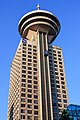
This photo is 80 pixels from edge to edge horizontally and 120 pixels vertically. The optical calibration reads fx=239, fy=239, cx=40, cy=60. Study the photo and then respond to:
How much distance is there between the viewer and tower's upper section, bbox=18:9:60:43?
13500 cm

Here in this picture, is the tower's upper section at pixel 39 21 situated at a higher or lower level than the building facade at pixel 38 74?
higher

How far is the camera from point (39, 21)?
443ft

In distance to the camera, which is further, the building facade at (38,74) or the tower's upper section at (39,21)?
the tower's upper section at (39,21)

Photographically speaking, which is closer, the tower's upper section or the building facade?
the building facade

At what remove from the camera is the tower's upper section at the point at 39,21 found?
443ft

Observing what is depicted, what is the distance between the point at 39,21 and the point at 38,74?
110 ft

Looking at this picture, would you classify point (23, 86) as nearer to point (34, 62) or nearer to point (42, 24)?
point (34, 62)

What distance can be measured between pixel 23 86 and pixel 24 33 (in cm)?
4192

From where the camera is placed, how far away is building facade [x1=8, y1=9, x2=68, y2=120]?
4149 inches

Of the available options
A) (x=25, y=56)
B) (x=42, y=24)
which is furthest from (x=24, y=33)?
(x=25, y=56)

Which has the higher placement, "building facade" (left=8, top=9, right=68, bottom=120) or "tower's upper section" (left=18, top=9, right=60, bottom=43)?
"tower's upper section" (left=18, top=9, right=60, bottom=43)

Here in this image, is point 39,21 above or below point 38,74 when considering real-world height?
above

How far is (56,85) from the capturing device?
119 m

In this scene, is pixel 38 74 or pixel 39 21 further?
pixel 39 21
